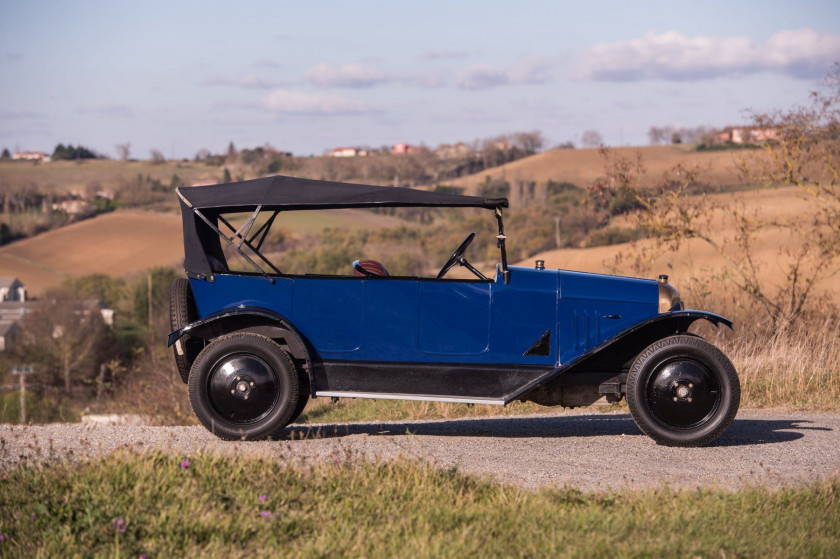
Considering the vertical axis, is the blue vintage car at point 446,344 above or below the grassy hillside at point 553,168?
below

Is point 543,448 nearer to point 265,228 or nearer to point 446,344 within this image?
point 446,344

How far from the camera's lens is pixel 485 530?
464 cm

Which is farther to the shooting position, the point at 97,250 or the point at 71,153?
the point at 71,153

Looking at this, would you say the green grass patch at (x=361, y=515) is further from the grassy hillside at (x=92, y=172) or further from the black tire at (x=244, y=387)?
the grassy hillside at (x=92, y=172)

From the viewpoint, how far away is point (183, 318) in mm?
7395

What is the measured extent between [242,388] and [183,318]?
777mm

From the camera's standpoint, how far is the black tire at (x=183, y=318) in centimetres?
740

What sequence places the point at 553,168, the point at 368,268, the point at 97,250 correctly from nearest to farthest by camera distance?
the point at 368,268 < the point at 97,250 < the point at 553,168

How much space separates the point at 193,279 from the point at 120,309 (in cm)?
5916

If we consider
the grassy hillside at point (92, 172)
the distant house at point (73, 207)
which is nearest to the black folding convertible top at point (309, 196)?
the distant house at point (73, 207)

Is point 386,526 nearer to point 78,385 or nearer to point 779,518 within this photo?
point 779,518

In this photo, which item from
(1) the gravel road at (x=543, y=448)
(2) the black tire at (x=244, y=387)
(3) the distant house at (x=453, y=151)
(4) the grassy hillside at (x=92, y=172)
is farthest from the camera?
(4) the grassy hillside at (x=92, y=172)

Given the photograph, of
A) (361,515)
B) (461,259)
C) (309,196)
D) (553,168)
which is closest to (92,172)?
(553,168)

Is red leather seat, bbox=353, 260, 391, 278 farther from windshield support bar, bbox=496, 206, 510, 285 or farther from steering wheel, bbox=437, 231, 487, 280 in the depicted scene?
windshield support bar, bbox=496, 206, 510, 285
